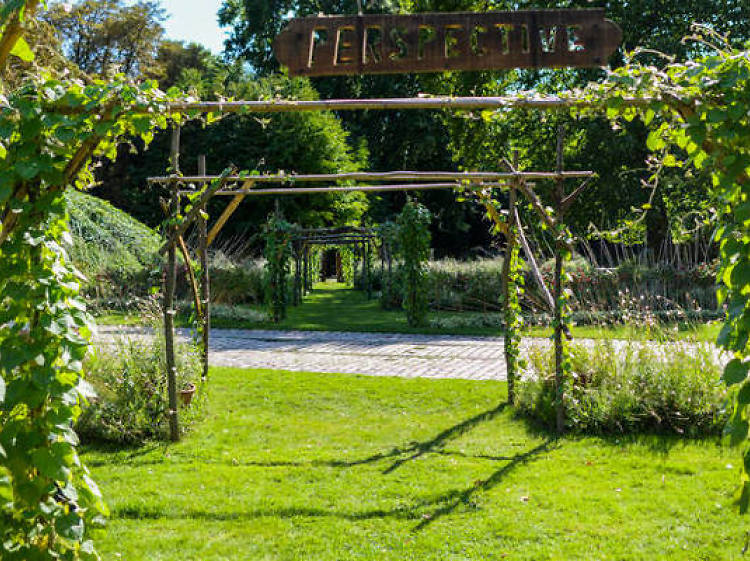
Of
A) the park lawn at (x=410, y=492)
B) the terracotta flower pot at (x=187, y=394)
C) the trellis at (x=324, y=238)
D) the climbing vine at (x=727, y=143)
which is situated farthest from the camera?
the trellis at (x=324, y=238)

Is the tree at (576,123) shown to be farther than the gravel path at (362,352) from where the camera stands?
Yes

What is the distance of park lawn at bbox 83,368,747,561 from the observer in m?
3.96

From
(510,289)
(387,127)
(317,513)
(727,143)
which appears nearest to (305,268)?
(387,127)

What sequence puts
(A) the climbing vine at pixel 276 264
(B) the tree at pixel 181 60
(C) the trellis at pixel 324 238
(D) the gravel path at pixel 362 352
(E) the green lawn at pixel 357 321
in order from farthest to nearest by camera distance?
(B) the tree at pixel 181 60, (C) the trellis at pixel 324 238, (A) the climbing vine at pixel 276 264, (E) the green lawn at pixel 357 321, (D) the gravel path at pixel 362 352

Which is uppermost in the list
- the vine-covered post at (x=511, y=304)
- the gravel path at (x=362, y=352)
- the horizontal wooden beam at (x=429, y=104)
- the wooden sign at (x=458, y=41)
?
the wooden sign at (x=458, y=41)

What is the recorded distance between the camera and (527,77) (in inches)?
890

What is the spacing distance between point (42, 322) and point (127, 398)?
3.50m

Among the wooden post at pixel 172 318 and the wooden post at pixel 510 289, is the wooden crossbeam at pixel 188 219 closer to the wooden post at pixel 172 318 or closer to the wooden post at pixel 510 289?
the wooden post at pixel 172 318

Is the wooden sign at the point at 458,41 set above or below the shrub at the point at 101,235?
above

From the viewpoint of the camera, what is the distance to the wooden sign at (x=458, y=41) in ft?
10.3

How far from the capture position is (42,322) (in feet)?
9.14

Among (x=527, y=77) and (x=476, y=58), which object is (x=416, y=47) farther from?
(x=527, y=77)

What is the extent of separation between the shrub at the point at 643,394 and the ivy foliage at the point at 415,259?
774 cm

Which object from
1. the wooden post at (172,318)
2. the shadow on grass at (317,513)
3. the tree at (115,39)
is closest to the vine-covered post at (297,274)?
the tree at (115,39)
